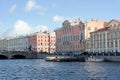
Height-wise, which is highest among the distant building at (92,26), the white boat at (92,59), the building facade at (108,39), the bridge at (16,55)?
the distant building at (92,26)

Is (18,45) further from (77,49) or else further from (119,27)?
(119,27)

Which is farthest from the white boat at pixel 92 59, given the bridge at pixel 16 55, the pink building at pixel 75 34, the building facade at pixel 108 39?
the bridge at pixel 16 55

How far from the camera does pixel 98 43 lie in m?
109

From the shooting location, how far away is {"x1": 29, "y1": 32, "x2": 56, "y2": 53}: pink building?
166 meters

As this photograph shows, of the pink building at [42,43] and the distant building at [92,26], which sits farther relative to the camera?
the pink building at [42,43]

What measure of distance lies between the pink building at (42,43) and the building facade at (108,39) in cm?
5479

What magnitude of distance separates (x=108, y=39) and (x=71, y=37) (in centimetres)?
2981

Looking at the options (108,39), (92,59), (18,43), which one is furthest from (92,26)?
(18,43)

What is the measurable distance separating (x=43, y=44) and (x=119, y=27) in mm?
72356

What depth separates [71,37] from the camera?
13200cm

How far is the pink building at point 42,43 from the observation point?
166m

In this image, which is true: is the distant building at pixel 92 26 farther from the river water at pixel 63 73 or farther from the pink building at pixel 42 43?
the river water at pixel 63 73

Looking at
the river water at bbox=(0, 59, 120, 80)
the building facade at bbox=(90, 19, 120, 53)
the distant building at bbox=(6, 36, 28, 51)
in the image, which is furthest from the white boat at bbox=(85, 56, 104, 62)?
the distant building at bbox=(6, 36, 28, 51)

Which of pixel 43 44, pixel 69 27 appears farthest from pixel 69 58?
pixel 43 44
